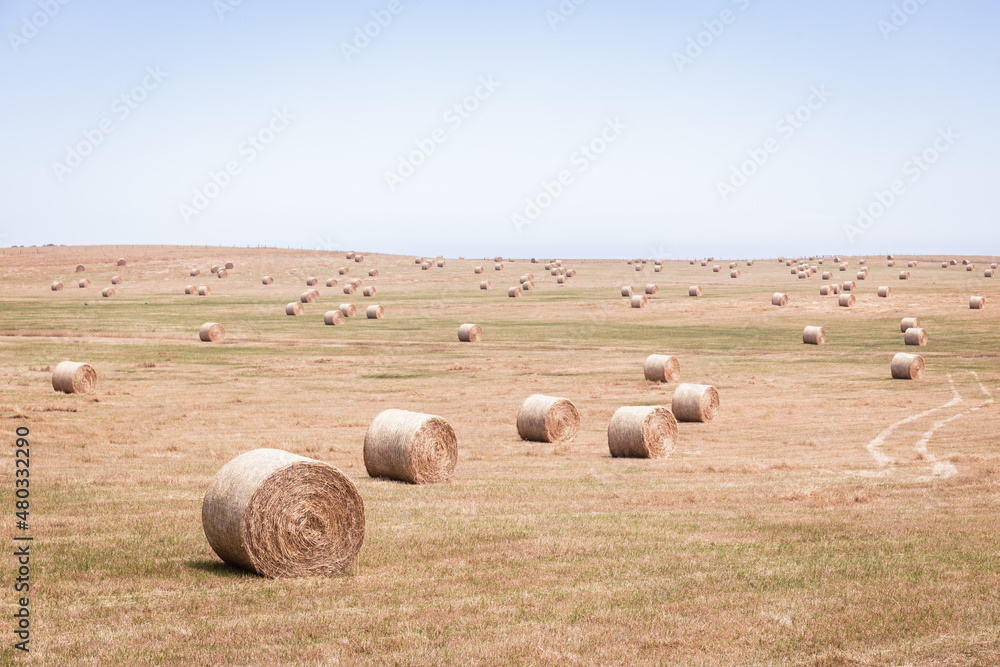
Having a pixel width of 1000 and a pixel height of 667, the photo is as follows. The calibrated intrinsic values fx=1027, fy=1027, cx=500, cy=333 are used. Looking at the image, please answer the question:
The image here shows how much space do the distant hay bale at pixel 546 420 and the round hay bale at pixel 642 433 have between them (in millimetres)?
2430

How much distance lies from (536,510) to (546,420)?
395 inches

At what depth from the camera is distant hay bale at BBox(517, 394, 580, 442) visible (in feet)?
90.1

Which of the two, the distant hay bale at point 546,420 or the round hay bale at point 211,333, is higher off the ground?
the round hay bale at point 211,333

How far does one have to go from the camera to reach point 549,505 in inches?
706

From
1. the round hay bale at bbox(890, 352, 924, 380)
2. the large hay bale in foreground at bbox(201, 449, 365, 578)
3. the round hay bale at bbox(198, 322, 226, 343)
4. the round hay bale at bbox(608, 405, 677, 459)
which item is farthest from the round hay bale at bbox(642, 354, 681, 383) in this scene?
the large hay bale in foreground at bbox(201, 449, 365, 578)

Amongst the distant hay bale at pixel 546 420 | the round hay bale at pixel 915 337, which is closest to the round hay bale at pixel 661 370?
the distant hay bale at pixel 546 420

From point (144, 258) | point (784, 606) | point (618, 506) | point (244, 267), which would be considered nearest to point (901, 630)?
point (784, 606)

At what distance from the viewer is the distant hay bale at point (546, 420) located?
27453 mm

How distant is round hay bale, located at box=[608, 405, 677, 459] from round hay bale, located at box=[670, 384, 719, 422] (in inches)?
220

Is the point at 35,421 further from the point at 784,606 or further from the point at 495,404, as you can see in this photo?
the point at 784,606

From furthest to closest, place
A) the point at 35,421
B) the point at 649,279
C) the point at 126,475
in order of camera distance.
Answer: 1. the point at 649,279
2. the point at 35,421
3. the point at 126,475

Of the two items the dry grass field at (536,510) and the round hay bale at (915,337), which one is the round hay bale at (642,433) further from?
the round hay bale at (915,337)

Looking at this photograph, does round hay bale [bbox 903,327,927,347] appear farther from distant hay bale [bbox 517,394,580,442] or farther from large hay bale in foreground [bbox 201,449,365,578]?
large hay bale in foreground [bbox 201,449,365,578]

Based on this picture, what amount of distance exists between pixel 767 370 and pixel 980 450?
20.0 m
